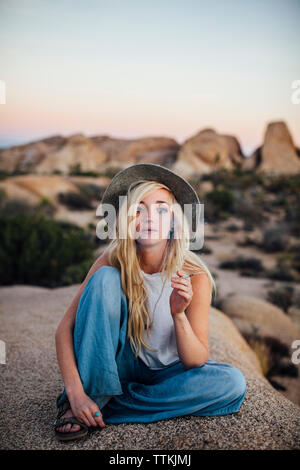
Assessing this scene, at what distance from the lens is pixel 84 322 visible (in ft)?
5.93

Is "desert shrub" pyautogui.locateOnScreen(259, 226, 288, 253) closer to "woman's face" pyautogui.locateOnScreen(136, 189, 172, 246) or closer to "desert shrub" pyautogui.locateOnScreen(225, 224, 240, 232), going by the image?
"desert shrub" pyautogui.locateOnScreen(225, 224, 240, 232)

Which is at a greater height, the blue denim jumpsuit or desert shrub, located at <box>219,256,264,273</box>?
the blue denim jumpsuit

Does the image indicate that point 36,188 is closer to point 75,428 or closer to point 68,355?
point 68,355

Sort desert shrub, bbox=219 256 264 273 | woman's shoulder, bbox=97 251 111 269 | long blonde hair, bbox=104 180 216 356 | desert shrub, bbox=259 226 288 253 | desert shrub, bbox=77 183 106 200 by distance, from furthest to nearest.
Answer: desert shrub, bbox=77 183 106 200 < desert shrub, bbox=259 226 288 253 < desert shrub, bbox=219 256 264 273 < woman's shoulder, bbox=97 251 111 269 < long blonde hair, bbox=104 180 216 356

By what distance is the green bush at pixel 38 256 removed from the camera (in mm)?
6402

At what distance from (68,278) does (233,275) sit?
4596 millimetres

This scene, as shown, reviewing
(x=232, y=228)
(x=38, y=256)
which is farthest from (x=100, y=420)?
(x=232, y=228)

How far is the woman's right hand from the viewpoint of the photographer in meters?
1.75

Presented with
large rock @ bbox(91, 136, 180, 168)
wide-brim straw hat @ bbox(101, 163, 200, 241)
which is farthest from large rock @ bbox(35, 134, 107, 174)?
wide-brim straw hat @ bbox(101, 163, 200, 241)

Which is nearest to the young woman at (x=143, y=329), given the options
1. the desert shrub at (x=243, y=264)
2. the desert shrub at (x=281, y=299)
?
the desert shrub at (x=281, y=299)

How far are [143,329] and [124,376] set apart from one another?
357 millimetres

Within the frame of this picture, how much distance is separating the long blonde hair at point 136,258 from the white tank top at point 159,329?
37 mm

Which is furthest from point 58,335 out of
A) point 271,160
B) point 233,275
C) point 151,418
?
point 271,160
